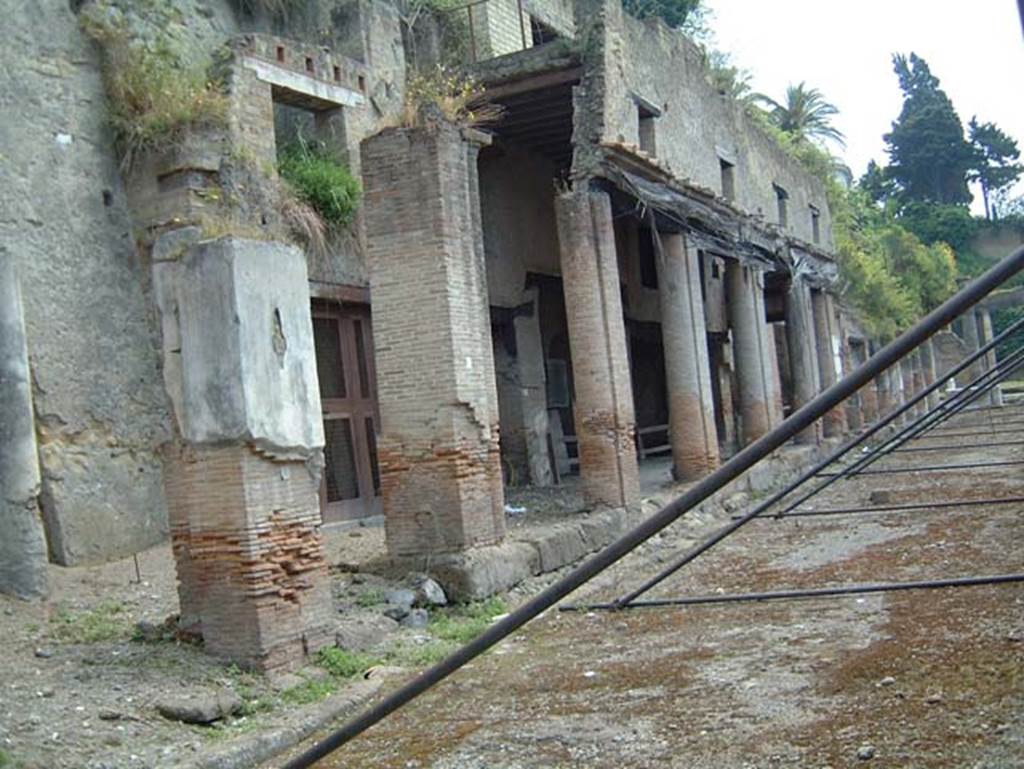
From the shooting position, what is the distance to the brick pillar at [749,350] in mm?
19891

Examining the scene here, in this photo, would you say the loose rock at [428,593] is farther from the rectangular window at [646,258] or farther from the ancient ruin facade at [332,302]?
the rectangular window at [646,258]

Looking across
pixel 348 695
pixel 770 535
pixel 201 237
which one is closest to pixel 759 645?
pixel 348 695

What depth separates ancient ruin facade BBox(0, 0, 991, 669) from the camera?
735 cm

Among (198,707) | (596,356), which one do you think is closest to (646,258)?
(596,356)

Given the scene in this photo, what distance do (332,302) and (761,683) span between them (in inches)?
317

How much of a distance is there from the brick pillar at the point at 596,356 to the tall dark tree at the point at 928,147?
51483 millimetres

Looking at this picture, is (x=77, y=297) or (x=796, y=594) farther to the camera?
(x=77, y=297)

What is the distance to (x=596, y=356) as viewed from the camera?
13.5 meters

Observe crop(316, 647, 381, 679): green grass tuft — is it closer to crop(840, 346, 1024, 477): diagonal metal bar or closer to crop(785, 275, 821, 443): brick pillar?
crop(840, 346, 1024, 477): diagonal metal bar

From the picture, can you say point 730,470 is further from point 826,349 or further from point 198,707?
point 826,349

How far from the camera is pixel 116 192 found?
11.3 m

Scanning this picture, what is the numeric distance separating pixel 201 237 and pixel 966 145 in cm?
6035

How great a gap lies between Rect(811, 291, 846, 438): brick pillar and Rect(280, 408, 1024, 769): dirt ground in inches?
585

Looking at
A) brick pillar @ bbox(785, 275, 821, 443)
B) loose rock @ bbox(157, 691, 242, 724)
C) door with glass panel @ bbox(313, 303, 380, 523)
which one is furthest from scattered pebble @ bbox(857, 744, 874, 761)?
brick pillar @ bbox(785, 275, 821, 443)
